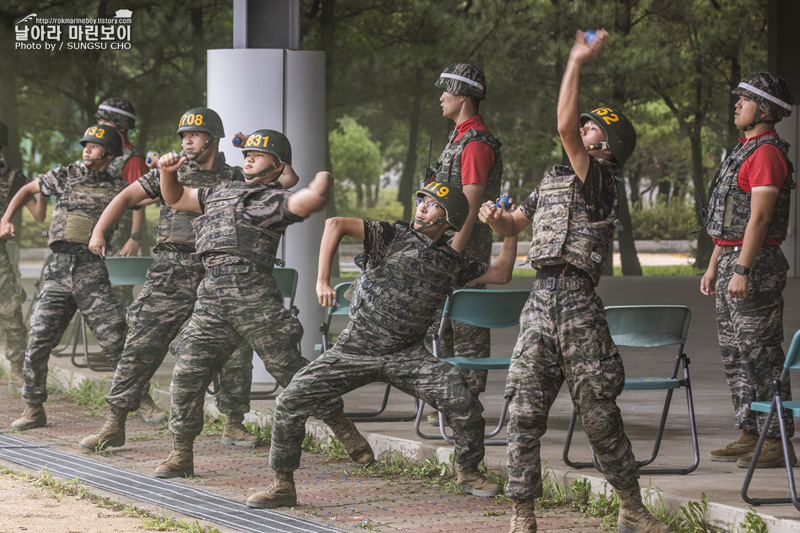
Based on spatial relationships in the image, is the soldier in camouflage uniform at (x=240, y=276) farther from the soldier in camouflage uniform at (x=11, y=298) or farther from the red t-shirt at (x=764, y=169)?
the soldier in camouflage uniform at (x=11, y=298)

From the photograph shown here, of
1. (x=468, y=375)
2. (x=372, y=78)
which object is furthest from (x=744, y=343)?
(x=372, y=78)

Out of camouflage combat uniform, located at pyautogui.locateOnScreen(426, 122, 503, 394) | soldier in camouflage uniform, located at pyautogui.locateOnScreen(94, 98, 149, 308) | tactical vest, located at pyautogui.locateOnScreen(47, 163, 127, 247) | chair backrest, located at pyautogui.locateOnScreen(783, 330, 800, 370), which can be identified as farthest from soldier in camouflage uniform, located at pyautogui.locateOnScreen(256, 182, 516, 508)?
soldier in camouflage uniform, located at pyautogui.locateOnScreen(94, 98, 149, 308)

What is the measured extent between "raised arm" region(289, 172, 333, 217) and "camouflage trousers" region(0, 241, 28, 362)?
435 cm

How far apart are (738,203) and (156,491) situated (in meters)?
3.57

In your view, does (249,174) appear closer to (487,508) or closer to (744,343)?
(487,508)

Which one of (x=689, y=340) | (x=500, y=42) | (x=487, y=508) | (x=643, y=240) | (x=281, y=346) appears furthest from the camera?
(x=643, y=240)

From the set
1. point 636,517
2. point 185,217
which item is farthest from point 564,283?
point 185,217

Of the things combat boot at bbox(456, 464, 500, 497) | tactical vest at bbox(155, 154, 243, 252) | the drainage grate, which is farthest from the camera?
tactical vest at bbox(155, 154, 243, 252)

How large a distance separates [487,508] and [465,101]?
2.59 m

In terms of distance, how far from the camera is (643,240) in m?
34.6

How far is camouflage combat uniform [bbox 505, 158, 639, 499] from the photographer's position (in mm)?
5305

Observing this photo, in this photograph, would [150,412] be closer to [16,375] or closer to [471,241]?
[16,375]

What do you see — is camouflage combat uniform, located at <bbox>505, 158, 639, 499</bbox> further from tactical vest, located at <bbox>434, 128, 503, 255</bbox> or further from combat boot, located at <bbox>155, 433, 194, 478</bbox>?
combat boot, located at <bbox>155, 433, 194, 478</bbox>

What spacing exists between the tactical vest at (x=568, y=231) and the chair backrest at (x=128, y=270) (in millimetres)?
5552
